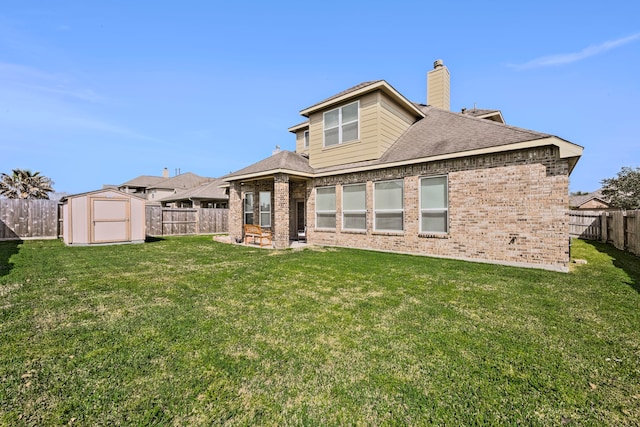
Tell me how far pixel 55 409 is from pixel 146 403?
26.6 inches

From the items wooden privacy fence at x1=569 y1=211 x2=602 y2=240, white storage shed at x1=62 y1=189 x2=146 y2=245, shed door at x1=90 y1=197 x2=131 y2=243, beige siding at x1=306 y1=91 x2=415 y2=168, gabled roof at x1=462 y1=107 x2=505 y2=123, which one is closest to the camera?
beige siding at x1=306 y1=91 x2=415 y2=168

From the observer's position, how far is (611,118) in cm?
1923

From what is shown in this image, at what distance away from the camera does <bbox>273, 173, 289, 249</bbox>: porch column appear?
11.2m

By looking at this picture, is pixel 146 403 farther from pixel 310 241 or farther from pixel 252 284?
pixel 310 241

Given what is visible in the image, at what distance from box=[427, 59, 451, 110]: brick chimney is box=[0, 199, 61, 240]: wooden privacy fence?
21.1m

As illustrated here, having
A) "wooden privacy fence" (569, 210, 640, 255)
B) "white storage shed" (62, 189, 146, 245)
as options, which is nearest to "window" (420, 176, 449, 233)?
"wooden privacy fence" (569, 210, 640, 255)

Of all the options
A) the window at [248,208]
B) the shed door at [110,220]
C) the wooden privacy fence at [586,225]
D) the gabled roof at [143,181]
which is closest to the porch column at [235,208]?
the window at [248,208]

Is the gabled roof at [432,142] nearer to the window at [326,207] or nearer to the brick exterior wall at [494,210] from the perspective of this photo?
the brick exterior wall at [494,210]

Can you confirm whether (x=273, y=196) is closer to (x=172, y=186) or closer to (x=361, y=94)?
(x=361, y=94)

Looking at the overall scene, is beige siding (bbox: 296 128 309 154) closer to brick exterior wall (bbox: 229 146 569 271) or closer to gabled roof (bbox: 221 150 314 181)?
gabled roof (bbox: 221 150 314 181)

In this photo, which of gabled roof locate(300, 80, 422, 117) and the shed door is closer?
gabled roof locate(300, 80, 422, 117)

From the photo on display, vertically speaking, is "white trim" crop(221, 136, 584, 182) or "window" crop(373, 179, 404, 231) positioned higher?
"white trim" crop(221, 136, 584, 182)

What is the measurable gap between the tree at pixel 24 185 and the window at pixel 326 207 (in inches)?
1407

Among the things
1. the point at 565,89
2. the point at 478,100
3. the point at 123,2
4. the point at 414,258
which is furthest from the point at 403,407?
the point at 478,100
